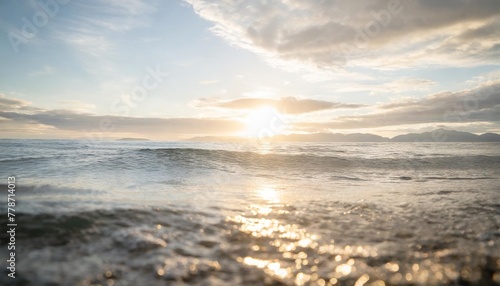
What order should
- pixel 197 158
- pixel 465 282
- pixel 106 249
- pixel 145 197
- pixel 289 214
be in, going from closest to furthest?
pixel 465 282, pixel 106 249, pixel 289 214, pixel 145 197, pixel 197 158

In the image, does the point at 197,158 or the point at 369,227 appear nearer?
the point at 369,227

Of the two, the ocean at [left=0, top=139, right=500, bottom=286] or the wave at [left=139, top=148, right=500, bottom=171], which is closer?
the ocean at [left=0, top=139, right=500, bottom=286]

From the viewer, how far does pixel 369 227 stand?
14.6ft

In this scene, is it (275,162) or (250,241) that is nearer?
(250,241)

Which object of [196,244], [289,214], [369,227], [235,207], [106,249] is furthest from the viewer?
[235,207]

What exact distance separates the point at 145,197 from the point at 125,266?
4.12 metres

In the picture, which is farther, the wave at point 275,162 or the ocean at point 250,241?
the wave at point 275,162

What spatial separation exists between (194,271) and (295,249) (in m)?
1.36

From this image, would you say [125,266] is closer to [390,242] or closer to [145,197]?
[390,242]

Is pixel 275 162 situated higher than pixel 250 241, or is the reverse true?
pixel 250 241

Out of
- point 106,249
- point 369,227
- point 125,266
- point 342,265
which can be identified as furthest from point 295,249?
point 106,249

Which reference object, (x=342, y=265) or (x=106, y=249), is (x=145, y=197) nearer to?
(x=106, y=249)

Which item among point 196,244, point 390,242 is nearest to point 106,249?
point 196,244

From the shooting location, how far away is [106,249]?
11.2 feet
